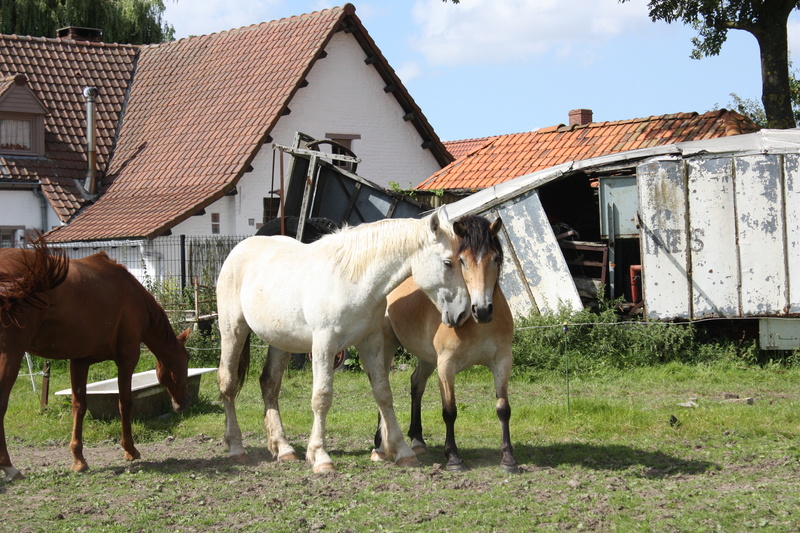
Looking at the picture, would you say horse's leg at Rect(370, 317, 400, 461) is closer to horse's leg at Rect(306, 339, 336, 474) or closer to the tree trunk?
horse's leg at Rect(306, 339, 336, 474)

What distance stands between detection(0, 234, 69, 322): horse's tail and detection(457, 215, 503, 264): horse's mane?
10.2ft

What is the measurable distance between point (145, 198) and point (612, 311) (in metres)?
12.2

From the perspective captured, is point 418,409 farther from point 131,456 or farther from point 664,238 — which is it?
point 664,238

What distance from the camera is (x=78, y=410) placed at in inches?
305

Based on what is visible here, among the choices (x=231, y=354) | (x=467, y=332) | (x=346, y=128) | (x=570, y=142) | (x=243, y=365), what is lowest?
(x=243, y=365)

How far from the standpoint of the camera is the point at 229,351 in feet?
27.3

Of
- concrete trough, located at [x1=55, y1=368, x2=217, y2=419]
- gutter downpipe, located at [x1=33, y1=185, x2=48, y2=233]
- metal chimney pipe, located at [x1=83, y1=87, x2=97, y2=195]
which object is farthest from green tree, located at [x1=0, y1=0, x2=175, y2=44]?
concrete trough, located at [x1=55, y1=368, x2=217, y2=419]

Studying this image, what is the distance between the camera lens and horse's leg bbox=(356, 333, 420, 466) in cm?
734

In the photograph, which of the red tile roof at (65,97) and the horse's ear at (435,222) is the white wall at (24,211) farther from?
the horse's ear at (435,222)

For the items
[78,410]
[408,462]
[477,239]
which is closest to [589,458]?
[408,462]

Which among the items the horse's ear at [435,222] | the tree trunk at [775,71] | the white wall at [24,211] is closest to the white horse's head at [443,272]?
the horse's ear at [435,222]

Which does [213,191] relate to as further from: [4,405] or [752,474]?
[752,474]

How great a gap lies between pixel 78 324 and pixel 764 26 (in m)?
14.0

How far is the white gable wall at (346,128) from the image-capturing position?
20.8m
